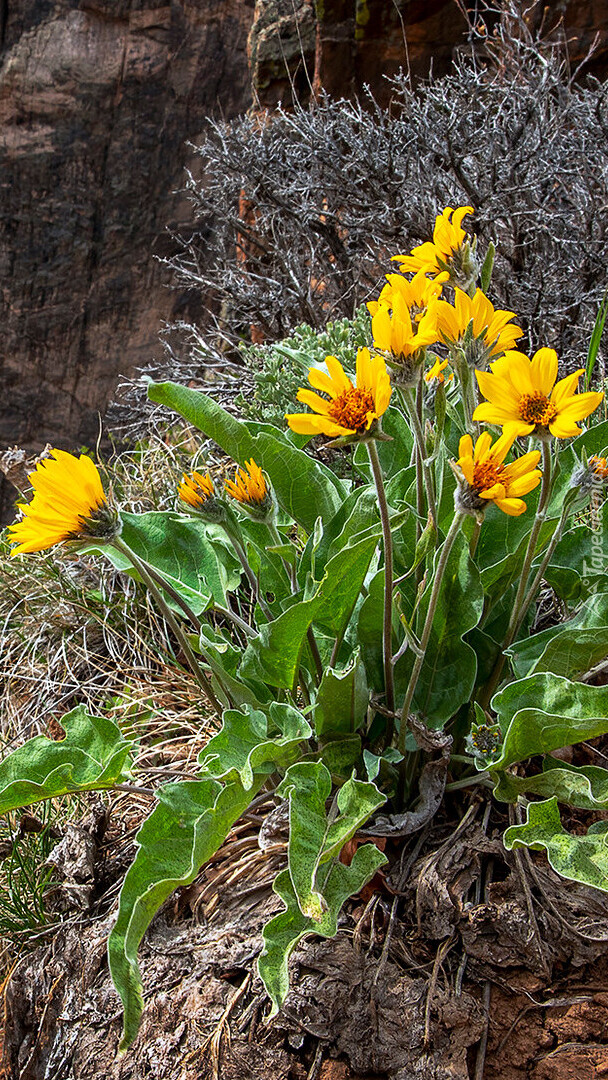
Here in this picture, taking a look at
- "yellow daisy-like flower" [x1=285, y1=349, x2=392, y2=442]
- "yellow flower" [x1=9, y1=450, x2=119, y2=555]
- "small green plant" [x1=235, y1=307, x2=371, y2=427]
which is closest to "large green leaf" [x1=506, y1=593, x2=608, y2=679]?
"yellow daisy-like flower" [x1=285, y1=349, x2=392, y2=442]

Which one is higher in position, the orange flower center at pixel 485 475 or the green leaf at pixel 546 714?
the orange flower center at pixel 485 475

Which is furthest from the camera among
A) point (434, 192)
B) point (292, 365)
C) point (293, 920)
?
point (434, 192)

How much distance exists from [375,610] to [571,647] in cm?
34

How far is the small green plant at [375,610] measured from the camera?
A: 47.2 inches

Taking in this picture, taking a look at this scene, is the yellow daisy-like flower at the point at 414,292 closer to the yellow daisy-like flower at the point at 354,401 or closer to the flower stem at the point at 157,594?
the yellow daisy-like flower at the point at 354,401

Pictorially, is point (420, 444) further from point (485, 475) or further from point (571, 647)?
point (571, 647)

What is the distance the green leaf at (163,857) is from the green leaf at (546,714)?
0.40 m

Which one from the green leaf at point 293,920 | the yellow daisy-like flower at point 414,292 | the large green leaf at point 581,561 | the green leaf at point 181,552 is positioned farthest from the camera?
the green leaf at point 181,552

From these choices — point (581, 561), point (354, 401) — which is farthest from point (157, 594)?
point (581, 561)

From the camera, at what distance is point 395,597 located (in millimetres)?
1428

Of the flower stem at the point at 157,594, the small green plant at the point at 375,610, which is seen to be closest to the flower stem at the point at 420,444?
the small green plant at the point at 375,610

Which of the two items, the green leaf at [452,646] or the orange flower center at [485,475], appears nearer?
the orange flower center at [485,475]

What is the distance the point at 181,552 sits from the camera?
1811mm

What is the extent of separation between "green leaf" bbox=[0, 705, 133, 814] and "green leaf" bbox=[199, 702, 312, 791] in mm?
145
